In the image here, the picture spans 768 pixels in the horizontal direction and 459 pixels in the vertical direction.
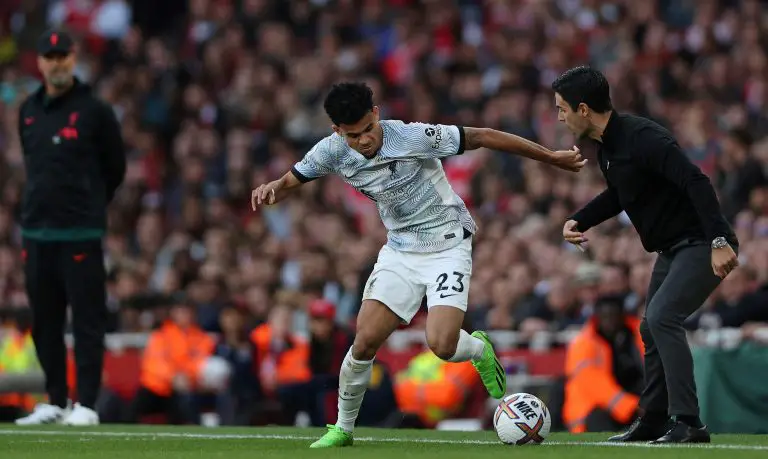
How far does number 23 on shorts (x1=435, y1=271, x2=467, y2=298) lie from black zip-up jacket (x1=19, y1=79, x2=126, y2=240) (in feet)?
11.2

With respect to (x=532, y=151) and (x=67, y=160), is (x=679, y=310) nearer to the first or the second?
(x=532, y=151)

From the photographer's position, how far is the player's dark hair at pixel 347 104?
8719mm

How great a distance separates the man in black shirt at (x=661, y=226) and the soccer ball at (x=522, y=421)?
23.7 inches

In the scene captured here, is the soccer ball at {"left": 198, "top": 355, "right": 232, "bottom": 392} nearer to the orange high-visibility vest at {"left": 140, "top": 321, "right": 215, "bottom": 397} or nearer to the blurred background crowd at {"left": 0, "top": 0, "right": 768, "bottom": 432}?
the orange high-visibility vest at {"left": 140, "top": 321, "right": 215, "bottom": 397}

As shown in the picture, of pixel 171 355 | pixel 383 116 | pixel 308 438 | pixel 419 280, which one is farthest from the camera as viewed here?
pixel 383 116

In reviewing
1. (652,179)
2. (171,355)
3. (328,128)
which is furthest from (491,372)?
(328,128)

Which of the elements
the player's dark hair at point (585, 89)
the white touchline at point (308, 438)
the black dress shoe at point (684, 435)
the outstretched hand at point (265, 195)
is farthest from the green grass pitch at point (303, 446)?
the player's dark hair at point (585, 89)

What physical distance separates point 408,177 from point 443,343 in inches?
37.3

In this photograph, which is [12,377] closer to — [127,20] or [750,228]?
[750,228]

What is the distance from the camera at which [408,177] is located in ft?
30.1

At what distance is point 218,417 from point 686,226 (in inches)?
274

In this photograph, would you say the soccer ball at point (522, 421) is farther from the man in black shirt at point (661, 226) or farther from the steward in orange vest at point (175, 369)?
the steward in orange vest at point (175, 369)

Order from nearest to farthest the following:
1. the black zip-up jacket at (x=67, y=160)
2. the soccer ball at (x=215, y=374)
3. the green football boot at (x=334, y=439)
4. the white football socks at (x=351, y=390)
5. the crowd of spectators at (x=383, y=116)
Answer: the green football boot at (x=334, y=439), the white football socks at (x=351, y=390), the black zip-up jacket at (x=67, y=160), the soccer ball at (x=215, y=374), the crowd of spectators at (x=383, y=116)

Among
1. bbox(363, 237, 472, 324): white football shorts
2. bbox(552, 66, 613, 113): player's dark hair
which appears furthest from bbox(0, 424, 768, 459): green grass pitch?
bbox(552, 66, 613, 113): player's dark hair
